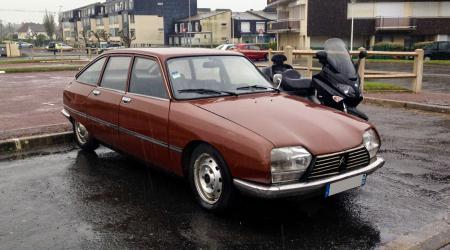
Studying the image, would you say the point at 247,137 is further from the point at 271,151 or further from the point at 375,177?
the point at 375,177

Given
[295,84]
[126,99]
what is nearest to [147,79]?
[126,99]

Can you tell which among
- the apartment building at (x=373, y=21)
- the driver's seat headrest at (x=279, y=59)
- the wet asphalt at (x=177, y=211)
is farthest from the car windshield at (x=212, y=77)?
the apartment building at (x=373, y=21)

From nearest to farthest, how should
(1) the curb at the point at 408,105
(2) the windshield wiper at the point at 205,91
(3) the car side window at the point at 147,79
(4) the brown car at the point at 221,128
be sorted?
(4) the brown car at the point at 221,128 < (2) the windshield wiper at the point at 205,91 < (3) the car side window at the point at 147,79 < (1) the curb at the point at 408,105

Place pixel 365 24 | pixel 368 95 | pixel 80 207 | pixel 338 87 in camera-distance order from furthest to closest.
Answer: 1. pixel 365 24
2. pixel 368 95
3. pixel 338 87
4. pixel 80 207

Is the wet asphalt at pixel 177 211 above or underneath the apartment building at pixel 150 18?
underneath

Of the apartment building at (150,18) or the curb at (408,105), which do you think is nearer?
the curb at (408,105)

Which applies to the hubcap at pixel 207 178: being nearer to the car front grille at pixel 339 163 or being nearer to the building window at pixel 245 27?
the car front grille at pixel 339 163

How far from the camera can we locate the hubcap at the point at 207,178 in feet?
13.6

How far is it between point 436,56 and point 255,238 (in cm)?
3281

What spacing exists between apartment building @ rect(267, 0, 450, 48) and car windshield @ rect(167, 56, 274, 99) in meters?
38.8

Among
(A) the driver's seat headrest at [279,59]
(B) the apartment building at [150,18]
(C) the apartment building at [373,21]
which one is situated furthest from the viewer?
(B) the apartment building at [150,18]

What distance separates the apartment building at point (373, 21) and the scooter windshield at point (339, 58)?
122 feet

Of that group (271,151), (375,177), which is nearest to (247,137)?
(271,151)

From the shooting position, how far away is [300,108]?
4609 mm
